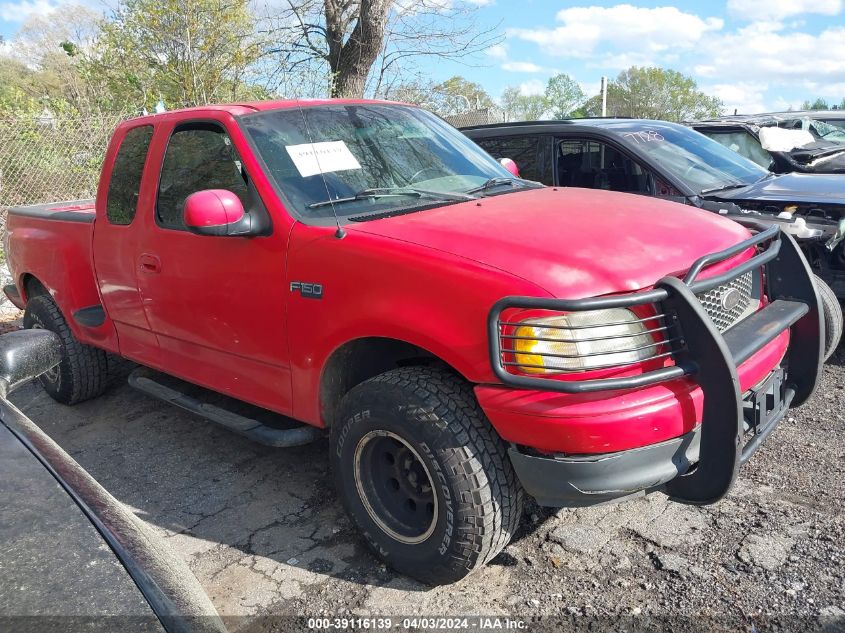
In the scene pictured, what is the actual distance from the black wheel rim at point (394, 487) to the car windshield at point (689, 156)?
387 cm

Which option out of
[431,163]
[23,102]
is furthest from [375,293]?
[23,102]

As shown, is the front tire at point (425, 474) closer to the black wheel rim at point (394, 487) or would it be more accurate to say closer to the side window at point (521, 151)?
the black wheel rim at point (394, 487)

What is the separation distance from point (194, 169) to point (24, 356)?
194cm

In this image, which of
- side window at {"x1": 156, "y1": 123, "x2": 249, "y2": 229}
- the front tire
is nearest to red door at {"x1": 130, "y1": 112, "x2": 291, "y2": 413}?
side window at {"x1": 156, "y1": 123, "x2": 249, "y2": 229}

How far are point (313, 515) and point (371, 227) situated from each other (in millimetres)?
1506

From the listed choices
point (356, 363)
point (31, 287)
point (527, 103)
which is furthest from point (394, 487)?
point (527, 103)

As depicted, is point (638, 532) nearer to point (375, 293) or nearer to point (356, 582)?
point (356, 582)

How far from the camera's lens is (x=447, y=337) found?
2537 mm

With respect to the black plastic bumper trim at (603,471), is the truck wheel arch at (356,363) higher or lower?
higher

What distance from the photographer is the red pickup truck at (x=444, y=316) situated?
2.40m

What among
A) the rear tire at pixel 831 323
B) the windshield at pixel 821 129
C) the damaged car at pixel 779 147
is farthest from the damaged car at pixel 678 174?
the windshield at pixel 821 129

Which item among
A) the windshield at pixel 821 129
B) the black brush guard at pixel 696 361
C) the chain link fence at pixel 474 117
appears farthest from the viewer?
the chain link fence at pixel 474 117

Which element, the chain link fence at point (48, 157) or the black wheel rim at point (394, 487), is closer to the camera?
the black wheel rim at point (394, 487)

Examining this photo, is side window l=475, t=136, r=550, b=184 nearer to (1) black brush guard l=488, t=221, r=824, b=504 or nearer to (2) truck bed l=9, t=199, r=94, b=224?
(2) truck bed l=9, t=199, r=94, b=224
